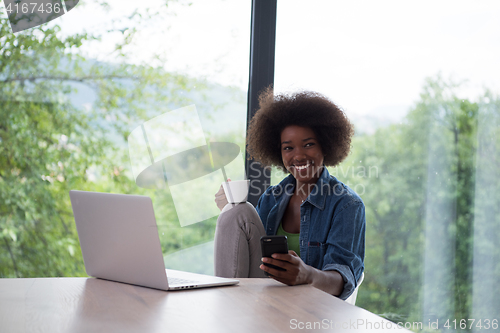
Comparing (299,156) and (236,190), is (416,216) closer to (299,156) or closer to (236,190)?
(299,156)

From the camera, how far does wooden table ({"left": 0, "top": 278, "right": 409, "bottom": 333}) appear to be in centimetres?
70

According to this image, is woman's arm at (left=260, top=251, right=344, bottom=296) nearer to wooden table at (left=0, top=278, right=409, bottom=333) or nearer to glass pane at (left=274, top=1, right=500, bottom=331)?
wooden table at (left=0, top=278, right=409, bottom=333)

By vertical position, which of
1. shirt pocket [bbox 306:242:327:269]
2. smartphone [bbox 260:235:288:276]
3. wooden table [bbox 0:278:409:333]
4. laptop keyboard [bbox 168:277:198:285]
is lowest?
shirt pocket [bbox 306:242:327:269]

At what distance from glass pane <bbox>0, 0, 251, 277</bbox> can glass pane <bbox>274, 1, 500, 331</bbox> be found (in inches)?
16.0

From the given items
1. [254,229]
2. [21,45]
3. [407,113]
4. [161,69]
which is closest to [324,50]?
[407,113]

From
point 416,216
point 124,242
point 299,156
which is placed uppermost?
point 299,156

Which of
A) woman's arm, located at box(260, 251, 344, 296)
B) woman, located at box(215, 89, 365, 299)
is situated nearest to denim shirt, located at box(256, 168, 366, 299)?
woman, located at box(215, 89, 365, 299)

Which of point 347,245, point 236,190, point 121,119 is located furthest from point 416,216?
point 121,119

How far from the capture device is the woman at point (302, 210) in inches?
54.4

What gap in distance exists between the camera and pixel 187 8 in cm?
215

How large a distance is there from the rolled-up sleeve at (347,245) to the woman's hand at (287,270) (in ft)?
1.02

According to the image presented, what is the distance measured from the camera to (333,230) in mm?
1543

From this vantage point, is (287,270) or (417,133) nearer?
(287,270)

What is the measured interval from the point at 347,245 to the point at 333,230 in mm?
84
